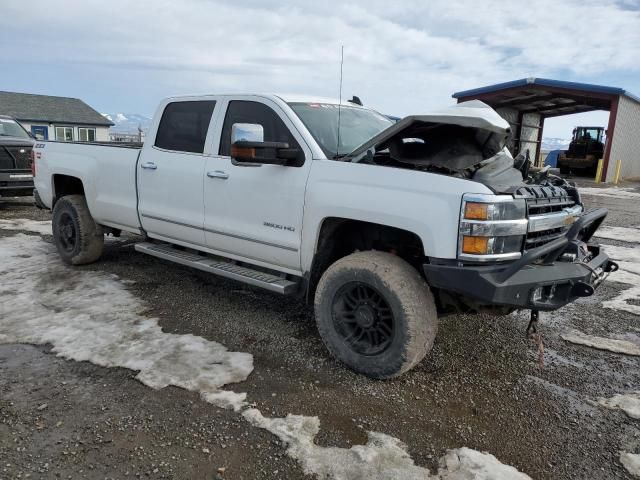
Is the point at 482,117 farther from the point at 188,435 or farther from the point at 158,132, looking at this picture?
the point at 158,132

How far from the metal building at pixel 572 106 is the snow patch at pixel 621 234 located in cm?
1267

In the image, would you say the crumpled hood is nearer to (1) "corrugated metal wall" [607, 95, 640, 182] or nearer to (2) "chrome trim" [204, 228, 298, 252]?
(2) "chrome trim" [204, 228, 298, 252]

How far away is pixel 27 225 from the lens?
332 inches

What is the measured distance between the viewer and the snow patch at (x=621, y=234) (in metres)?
8.40

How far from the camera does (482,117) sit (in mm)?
3162

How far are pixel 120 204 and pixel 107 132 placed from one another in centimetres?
4285

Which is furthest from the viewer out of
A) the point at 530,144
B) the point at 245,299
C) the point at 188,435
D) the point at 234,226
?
the point at 530,144

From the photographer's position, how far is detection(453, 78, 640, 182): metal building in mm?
21094

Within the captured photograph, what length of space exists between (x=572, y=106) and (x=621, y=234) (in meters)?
20.0

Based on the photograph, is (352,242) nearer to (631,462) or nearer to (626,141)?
(631,462)

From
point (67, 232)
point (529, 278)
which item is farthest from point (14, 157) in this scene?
point (529, 278)

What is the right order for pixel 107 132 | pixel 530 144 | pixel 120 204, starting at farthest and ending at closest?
pixel 107 132
pixel 530 144
pixel 120 204

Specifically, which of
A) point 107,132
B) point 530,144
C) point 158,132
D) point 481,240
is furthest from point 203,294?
point 107,132

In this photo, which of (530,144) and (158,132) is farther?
(530,144)
